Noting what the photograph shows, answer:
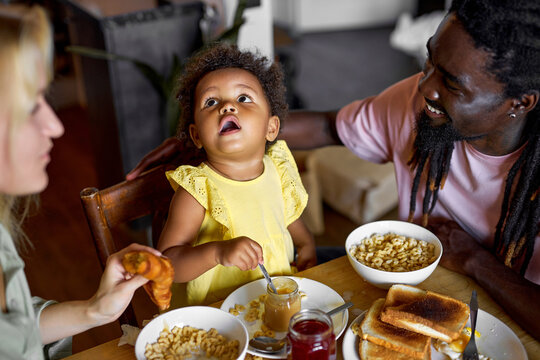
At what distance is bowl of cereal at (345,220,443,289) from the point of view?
122cm

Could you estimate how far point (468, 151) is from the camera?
4.84 feet

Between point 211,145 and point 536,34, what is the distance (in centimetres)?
78

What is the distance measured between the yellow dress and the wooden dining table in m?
0.14

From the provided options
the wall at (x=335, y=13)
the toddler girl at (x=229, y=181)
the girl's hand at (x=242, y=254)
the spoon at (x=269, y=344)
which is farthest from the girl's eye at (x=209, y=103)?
the wall at (x=335, y=13)

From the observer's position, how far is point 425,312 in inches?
43.8

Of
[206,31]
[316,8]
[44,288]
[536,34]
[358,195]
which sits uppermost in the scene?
[536,34]

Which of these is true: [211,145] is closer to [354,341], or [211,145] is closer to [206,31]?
[354,341]

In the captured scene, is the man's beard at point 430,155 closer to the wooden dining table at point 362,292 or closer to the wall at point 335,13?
the wooden dining table at point 362,292

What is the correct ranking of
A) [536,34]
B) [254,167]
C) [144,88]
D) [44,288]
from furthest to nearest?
[144,88] < [44,288] < [254,167] < [536,34]

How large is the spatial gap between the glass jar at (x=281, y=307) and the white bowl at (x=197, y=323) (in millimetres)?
91

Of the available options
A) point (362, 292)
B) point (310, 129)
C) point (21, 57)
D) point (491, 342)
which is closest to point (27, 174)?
point (21, 57)

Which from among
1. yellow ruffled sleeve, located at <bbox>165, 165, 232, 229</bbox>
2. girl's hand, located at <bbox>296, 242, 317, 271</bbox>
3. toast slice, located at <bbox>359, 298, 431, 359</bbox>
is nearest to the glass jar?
toast slice, located at <bbox>359, 298, 431, 359</bbox>

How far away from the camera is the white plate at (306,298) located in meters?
1.16

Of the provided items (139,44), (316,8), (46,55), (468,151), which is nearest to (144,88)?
(139,44)
